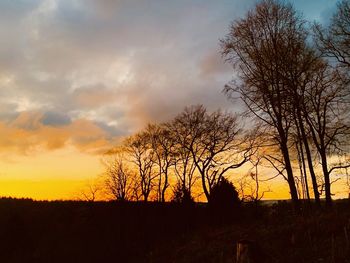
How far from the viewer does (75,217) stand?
101ft

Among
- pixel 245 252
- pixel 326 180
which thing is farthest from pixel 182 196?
pixel 245 252

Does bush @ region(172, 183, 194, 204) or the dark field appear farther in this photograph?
bush @ region(172, 183, 194, 204)

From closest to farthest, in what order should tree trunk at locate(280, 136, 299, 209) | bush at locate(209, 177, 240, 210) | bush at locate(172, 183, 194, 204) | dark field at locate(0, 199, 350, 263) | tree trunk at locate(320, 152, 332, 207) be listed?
dark field at locate(0, 199, 350, 263) → tree trunk at locate(280, 136, 299, 209) → tree trunk at locate(320, 152, 332, 207) → bush at locate(209, 177, 240, 210) → bush at locate(172, 183, 194, 204)

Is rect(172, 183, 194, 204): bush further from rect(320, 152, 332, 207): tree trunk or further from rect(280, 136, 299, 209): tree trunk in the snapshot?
rect(320, 152, 332, 207): tree trunk

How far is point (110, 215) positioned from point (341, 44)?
1915 centimetres

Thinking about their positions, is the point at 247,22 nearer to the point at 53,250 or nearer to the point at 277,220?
the point at 277,220

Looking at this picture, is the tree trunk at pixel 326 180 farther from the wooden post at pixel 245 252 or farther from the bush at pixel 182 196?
Answer: the wooden post at pixel 245 252

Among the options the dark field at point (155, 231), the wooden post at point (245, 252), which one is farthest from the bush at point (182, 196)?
the wooden post at point (245, 252)

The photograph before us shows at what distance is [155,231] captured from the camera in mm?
27672

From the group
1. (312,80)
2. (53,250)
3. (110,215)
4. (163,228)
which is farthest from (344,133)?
(53,250)

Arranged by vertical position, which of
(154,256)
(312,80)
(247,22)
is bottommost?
(154,256)

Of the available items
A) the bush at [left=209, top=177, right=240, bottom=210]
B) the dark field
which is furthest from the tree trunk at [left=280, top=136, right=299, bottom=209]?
the bush at [left=209, top=177, right=240, bottom=210]

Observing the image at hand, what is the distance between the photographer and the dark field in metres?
17.5

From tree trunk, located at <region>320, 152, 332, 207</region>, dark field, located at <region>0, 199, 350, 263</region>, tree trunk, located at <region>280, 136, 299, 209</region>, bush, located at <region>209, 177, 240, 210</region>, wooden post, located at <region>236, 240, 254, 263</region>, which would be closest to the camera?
wooden post, located at <region>236, 240, 254, 263</region>
